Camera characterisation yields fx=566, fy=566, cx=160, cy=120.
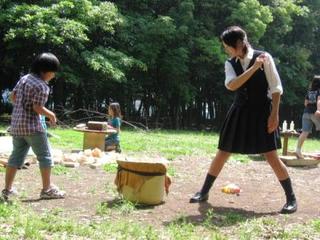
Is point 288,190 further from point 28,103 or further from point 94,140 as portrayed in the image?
point 94,140

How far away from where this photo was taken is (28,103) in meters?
5.44

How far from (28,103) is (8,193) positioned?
0.93 m

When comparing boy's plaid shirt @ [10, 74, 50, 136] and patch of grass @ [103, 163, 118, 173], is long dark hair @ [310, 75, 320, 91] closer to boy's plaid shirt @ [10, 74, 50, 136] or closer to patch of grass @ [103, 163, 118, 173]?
patch of grass @ [103, 163, 118, 173]

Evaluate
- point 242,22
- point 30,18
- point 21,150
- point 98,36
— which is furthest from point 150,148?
point 242,22

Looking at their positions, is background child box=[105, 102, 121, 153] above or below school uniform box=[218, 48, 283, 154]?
below

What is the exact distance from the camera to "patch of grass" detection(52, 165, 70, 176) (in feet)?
24.0

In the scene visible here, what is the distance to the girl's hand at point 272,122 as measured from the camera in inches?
206

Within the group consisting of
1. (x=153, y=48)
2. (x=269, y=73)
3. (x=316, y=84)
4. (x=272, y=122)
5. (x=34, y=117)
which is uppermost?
(x=153, y=48)

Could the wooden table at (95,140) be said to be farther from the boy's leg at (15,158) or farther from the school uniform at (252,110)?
the school uniform at (252,110)

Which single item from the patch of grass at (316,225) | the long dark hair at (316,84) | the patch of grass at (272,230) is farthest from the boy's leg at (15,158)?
the long dark hair at (316,84)

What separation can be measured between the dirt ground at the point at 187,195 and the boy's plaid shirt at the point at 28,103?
A: 2.34 feet

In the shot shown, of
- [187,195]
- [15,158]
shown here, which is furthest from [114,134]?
[15,158]

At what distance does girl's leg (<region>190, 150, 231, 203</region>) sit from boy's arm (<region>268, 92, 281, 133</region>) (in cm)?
52

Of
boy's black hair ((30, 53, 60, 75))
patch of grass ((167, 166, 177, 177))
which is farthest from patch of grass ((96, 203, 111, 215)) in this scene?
patch of grass ((167, 166, 177, 177))
